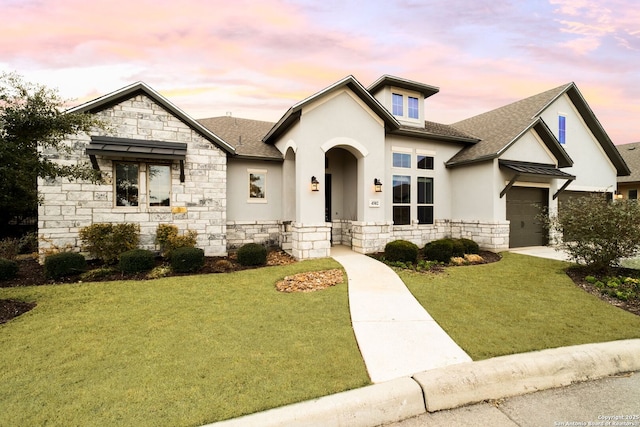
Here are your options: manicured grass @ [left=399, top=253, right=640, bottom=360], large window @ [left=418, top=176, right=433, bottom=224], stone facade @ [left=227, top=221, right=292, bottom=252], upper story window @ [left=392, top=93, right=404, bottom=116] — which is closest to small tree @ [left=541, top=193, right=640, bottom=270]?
manicured grass @ [left=399, top=253, right=640, bottom=360]

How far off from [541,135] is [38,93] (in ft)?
55.6

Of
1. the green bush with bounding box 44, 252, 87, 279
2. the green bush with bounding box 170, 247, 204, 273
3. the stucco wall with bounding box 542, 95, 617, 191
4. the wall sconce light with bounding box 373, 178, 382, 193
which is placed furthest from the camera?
the stucco wall with bounding box 542, 95, 617, 191

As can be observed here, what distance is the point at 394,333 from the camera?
14.7 feet

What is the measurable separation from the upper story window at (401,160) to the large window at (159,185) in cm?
890

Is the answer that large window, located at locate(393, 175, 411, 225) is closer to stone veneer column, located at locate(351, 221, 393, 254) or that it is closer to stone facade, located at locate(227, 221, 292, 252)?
stone veneer column, located at locate(351, 221, 393, 254)

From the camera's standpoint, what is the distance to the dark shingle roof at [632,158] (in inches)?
805

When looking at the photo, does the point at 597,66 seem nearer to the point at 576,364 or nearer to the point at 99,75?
the point at 576,364

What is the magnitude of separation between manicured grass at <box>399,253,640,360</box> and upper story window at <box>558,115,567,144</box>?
9.74 m

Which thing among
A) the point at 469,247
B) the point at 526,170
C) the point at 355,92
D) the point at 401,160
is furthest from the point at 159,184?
the point at 526,170

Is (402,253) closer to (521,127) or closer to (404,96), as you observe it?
(404,96)

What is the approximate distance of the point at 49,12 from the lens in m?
6.60

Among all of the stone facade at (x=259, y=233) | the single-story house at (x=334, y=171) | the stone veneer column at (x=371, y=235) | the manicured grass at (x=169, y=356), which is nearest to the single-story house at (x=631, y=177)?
the single-story house at (x=334, y=171)

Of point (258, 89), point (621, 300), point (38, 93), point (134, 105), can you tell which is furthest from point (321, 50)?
point (621, 300)

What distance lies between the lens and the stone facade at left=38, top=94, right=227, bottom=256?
8.72 m
